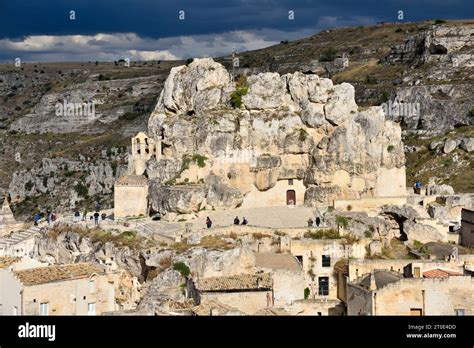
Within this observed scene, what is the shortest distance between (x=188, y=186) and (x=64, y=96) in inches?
4583

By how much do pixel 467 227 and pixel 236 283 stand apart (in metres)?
19.3

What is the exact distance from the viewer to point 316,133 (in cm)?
5791

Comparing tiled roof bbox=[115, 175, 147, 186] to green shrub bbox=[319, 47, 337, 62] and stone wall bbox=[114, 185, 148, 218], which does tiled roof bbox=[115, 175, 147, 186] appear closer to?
stone wall bbox=[114, 185, 148, 218]

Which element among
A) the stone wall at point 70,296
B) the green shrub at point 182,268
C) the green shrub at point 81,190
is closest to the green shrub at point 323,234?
the green shrub at point 182,268

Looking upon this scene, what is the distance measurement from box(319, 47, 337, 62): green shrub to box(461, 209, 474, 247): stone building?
85.1m

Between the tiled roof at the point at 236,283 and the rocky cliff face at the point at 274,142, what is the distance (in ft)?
50.7

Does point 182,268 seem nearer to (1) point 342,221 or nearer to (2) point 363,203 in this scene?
(1) point 342,221

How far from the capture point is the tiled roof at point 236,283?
36.5m

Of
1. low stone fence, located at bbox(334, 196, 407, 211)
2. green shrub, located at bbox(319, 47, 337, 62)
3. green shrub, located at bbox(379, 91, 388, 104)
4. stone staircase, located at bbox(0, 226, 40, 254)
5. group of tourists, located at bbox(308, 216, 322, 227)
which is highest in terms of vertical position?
green shrub, located at bbox(319, 47, 337, 62)

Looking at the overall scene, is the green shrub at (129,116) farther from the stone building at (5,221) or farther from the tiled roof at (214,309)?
the tiled roof at (214,309)

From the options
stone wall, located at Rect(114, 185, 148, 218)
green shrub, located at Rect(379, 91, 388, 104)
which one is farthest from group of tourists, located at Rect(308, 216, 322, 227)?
green shrub, located at Rect(379, 91, 388, 104)

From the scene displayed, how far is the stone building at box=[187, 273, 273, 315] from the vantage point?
3528cm

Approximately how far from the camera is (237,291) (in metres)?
35.8
